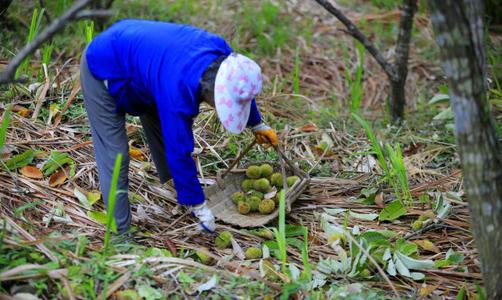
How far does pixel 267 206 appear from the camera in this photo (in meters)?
3.08

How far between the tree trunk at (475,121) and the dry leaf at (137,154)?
6.24ft

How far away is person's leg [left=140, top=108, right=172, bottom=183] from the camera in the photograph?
123 inches

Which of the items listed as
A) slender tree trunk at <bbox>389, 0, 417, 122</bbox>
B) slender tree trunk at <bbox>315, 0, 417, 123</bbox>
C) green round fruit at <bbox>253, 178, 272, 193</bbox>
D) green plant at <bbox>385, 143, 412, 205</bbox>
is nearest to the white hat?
green round fruit at <bbox>253, 178, 272, 193</bbox>

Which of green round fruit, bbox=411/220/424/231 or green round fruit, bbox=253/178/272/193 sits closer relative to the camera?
green round fruit, bbox=411/220/424/231

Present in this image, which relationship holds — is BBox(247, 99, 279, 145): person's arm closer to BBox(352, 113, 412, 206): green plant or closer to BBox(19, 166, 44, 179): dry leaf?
BBox(352, 113, 412, 206): green plant

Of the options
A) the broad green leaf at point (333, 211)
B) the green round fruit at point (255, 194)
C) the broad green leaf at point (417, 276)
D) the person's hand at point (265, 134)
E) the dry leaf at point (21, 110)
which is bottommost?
the broad green leaf at point (333, 211)

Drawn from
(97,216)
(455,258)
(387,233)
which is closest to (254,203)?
(387,233)

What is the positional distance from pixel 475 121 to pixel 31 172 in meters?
2.09

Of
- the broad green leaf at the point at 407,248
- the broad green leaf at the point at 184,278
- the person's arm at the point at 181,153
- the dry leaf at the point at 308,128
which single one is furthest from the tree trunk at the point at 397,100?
the broad green leaf at the point at 184,278

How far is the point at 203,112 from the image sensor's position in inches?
154

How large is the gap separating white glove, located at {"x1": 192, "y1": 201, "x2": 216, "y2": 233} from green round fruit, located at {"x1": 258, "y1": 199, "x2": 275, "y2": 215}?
37cm

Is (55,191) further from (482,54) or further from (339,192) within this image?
(482,54)

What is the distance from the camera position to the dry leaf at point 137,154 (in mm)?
3496

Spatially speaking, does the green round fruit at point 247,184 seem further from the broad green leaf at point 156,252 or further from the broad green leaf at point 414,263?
the broad green leaf at point 414,263
